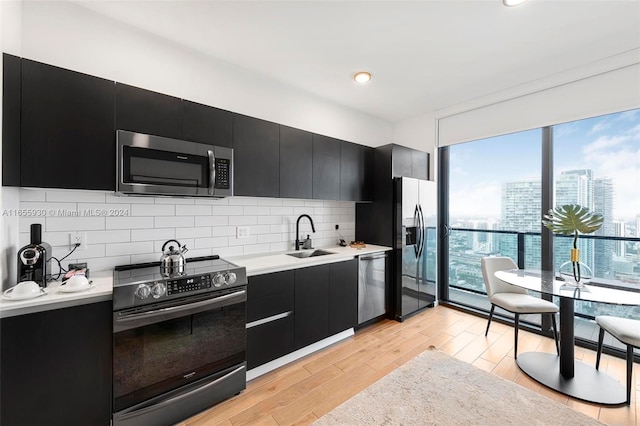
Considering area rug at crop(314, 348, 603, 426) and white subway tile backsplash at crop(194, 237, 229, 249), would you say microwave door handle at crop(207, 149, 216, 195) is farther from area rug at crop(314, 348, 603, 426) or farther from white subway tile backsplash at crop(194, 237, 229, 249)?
area rug at crop(314, 348, 603, 426)

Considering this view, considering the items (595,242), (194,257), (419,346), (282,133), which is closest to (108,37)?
(282,133)

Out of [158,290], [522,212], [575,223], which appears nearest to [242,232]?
[158,290]

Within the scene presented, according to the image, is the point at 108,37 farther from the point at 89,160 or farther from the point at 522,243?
the point at 522,243

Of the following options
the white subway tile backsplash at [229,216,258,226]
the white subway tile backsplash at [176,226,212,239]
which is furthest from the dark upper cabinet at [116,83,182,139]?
the white subway tile backsplash at [229,216,258,226]

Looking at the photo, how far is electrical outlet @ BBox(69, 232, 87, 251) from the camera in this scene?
187 cm

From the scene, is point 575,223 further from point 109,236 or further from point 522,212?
point 109,236

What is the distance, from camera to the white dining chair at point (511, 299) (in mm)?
2426

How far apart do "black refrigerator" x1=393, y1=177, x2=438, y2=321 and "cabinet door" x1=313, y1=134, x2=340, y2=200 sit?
817mm

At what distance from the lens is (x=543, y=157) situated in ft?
9.74

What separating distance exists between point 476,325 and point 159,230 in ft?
11.9

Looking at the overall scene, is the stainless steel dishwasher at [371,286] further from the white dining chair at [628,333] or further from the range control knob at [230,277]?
the white dining chair at [628,333]

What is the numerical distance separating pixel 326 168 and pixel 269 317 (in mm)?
1696

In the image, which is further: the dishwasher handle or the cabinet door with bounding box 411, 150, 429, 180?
the cabinet door with bounding box 411, 150, 429, 180

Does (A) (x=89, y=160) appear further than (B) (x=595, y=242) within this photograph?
No
